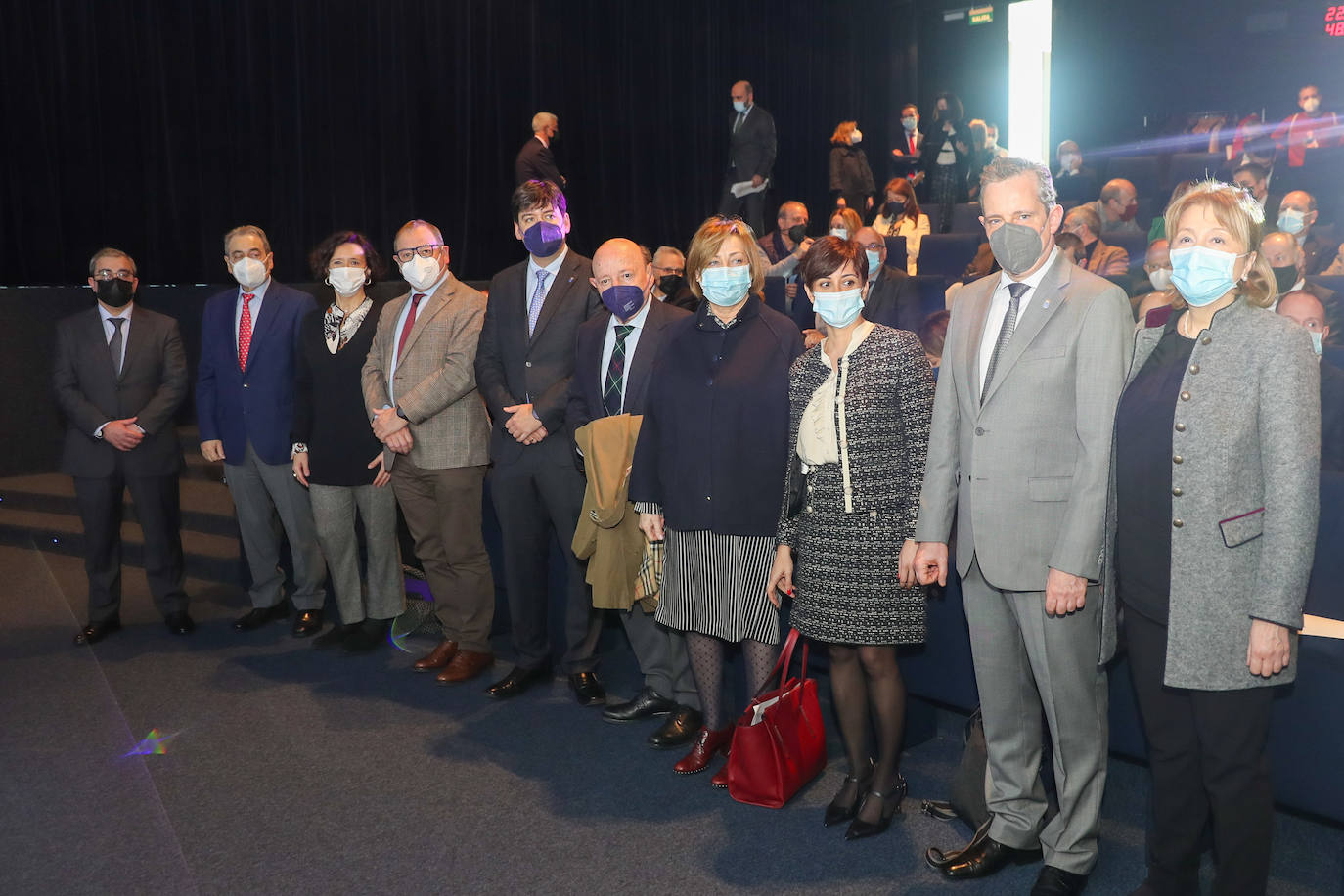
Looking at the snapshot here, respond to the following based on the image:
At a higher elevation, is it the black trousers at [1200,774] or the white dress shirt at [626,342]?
the white dress shirt at [626,342]

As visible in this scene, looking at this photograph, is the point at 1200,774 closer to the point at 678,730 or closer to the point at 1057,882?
the point at 1057,882

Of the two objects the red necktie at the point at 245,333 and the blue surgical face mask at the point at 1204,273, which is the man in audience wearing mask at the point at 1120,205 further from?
the blue surgical face mask at the point at 1204,273

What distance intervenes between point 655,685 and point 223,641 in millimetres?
1976

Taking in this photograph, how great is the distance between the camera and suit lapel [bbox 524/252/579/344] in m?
3.67

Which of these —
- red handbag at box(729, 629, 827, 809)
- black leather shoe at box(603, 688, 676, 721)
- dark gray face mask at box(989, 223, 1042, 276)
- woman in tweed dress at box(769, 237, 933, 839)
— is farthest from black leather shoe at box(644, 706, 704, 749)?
dark gray face mask at box(989, 223, 1042, 276)

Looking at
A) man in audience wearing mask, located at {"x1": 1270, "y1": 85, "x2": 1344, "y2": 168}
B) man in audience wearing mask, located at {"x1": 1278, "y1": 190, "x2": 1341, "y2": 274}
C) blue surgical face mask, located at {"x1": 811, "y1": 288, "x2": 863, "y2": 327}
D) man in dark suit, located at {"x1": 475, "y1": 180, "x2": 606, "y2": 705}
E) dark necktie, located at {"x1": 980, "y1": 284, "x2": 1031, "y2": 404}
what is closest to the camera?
dark necktie, located at {"x1": 980, "y1": 284, "x2": 1031, "y2": 404}

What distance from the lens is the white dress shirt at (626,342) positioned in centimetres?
335

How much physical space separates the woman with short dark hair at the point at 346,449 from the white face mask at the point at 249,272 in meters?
0.32

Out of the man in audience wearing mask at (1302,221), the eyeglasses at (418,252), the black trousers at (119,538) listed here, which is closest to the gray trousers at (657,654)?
the eyeglasses at (418,252)

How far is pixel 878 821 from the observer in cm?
276

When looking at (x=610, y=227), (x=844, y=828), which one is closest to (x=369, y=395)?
(x=844, y=828)

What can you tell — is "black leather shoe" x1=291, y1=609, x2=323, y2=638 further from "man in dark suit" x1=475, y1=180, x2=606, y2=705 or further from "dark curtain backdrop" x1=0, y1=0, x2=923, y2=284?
"dark curtain backdrop" x1=0, y1=0, x2=923, y2=284

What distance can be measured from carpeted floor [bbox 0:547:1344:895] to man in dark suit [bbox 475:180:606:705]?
28 centimetres

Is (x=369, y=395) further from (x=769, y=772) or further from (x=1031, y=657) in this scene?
(x=1031, y=657)
